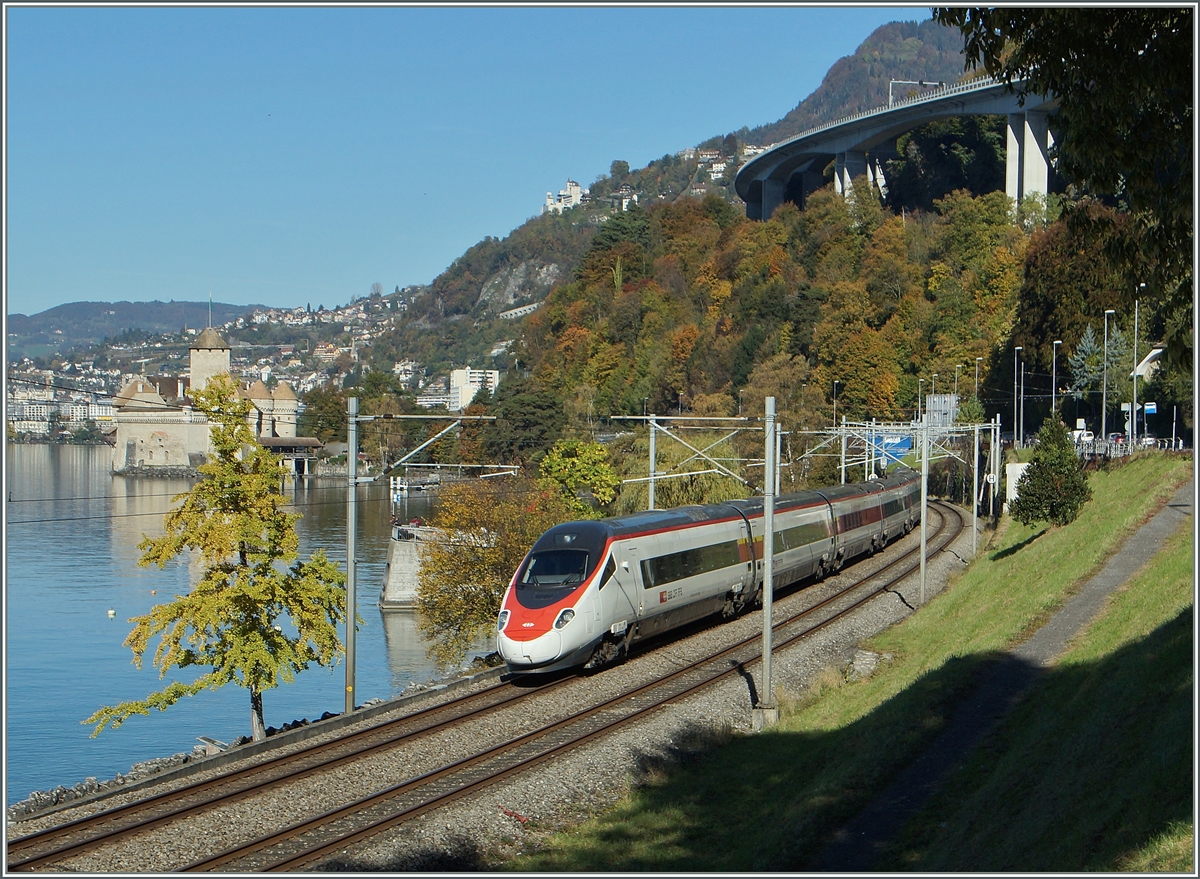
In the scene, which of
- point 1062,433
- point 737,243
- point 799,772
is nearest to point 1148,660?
point 799,772

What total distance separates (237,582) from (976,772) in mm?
18165

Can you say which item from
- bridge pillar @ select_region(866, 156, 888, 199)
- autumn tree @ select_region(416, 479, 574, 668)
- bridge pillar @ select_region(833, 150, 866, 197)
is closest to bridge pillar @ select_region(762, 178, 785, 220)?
bridge pillar @ select_region(866, 156, 888, 199)

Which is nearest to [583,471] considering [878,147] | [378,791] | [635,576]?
[635,576]

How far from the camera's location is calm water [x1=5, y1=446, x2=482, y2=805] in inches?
1458

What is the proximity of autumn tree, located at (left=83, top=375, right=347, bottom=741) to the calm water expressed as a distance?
12.2 ft

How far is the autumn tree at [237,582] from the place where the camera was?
26594 mm

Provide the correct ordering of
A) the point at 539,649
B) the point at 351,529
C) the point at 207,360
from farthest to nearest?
the point at 207,360 → the point at 351,529 → the point at 539,649

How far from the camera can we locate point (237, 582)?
2720cm

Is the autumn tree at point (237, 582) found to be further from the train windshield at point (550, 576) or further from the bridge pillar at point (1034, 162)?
the bridge pillar at point (1034, 162)

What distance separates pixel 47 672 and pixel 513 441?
50.4m

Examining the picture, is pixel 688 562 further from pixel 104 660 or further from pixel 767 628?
pixel 104 660

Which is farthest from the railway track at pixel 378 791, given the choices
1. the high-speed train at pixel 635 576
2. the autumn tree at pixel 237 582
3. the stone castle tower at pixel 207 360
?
the stone castle tower at pixel 207 360

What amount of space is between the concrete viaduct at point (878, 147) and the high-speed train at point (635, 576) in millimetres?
41913

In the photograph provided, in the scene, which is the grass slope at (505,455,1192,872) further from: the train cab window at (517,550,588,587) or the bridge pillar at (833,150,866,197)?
the bridge pillar at (833,150,866,197)
